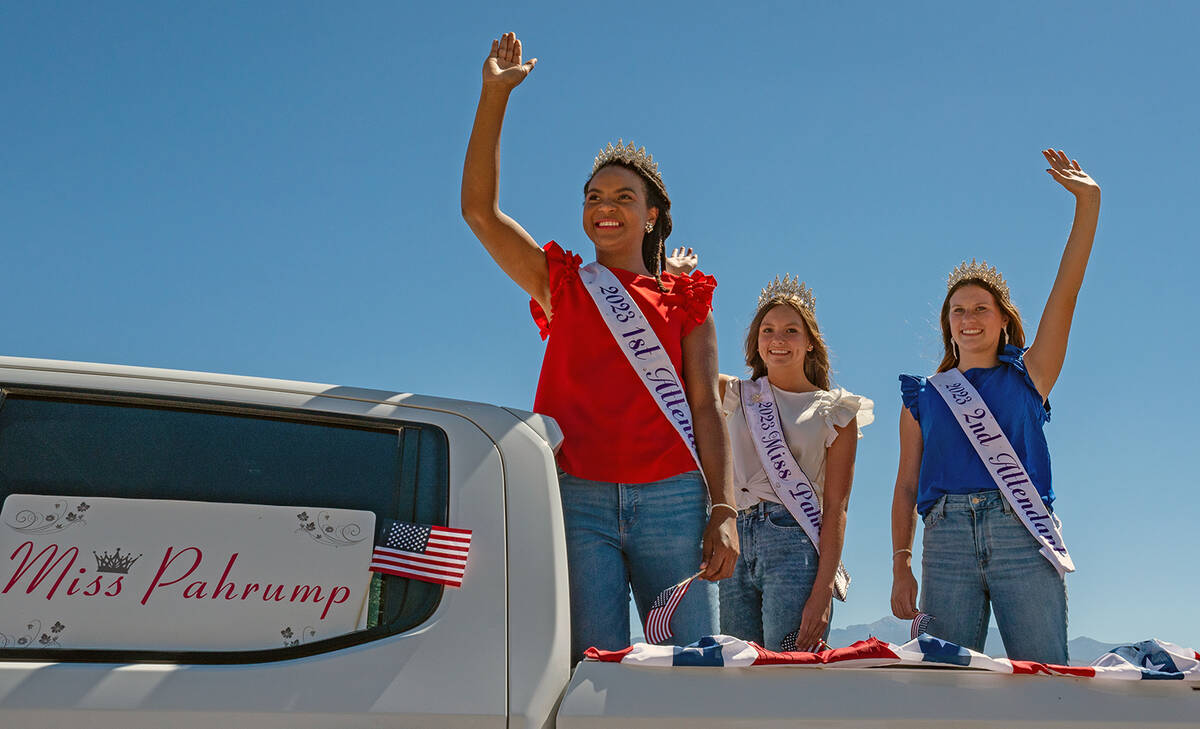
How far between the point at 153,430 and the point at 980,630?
8.05ft

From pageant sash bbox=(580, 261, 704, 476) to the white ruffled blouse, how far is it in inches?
37.5

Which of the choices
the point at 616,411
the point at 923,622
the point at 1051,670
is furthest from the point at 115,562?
the point at 923,622

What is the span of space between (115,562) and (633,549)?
3.75 ft

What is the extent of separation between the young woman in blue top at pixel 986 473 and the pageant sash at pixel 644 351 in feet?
3.57

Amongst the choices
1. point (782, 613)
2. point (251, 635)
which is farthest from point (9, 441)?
point (782, 613)

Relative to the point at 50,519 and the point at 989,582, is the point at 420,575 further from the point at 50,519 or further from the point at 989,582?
the point at 989,582

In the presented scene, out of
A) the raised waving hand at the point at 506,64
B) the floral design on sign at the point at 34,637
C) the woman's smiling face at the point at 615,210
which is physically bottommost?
the floral design on sign at the point at 34,637

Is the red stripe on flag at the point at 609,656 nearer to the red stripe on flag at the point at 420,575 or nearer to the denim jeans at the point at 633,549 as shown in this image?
the red stripe on flag at the point at 420,575

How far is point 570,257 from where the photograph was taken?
290cm

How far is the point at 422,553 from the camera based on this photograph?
1812 mm

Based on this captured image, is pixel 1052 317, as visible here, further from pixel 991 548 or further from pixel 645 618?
pixel 645 618

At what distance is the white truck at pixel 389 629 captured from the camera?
165 centimetres

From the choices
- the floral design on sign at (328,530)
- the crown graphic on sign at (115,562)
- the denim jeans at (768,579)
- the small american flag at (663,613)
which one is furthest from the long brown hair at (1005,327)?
the crown graphic on sign at (115,562)

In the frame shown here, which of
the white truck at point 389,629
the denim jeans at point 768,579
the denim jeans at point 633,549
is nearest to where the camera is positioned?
the white truck at point 389,629
